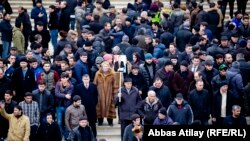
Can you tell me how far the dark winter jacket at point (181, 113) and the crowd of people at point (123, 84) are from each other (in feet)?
0.07

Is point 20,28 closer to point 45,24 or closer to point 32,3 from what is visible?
point 45,24

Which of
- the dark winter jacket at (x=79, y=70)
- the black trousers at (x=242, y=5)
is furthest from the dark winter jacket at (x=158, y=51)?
the black trousers at (x=242, y=5)

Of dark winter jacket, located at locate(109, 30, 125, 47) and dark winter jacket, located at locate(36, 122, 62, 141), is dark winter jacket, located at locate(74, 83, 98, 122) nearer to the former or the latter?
dark winter jacket, located at locate(36, 122, 62, 141)

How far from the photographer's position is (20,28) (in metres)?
25.6

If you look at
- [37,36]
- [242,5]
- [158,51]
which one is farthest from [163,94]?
[242,5]

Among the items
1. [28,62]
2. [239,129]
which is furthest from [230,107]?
[239,129]

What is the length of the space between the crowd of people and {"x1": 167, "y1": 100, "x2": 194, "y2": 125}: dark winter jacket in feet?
0.07

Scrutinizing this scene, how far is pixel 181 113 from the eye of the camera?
62.0 feet

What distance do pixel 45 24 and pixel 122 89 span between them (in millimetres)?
7556

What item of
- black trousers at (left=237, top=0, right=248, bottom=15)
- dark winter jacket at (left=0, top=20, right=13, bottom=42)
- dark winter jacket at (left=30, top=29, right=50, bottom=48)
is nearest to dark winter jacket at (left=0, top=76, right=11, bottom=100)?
dark winter jacket at (left=30, top=29, right=50, bottom=48)

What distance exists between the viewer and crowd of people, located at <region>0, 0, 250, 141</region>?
745 inches

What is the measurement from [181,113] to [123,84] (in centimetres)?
201

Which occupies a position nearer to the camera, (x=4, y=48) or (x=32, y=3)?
(x=4, y=48)

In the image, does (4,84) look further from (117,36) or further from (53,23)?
(53,23)
